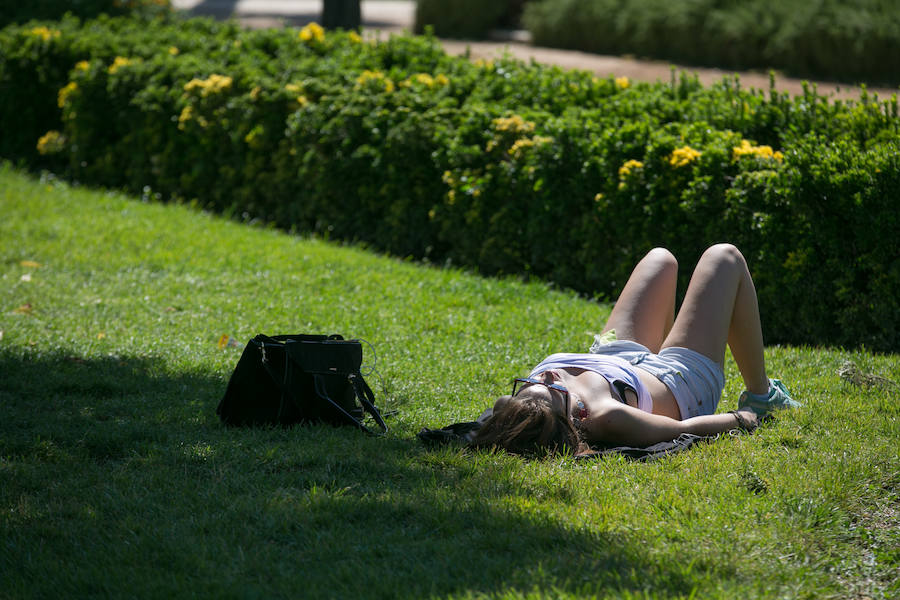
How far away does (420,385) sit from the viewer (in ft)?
17.0

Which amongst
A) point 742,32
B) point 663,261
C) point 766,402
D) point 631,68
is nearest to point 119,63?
point 663,261

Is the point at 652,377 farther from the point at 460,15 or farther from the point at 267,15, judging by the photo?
the point at 267,15

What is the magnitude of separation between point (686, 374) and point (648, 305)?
1.73 ft

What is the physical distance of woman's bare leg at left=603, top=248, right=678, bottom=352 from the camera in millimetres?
4742

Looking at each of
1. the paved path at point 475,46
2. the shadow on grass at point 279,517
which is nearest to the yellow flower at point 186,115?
the paved path at point 475,46

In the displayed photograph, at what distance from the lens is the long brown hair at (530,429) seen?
409 centimetres

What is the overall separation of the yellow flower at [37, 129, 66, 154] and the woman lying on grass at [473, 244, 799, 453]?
297 inches

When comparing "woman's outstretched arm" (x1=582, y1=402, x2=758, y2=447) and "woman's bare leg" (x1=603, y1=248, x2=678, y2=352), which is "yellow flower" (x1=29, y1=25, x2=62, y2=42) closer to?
"woman's bare leg" (x1=603, y1=248, x2=678, y2=352)

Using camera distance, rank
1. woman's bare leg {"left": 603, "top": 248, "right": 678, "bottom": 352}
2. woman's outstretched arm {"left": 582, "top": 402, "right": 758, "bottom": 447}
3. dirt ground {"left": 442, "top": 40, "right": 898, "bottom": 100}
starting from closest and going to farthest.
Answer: woman's outstretched arm {"left": 582, "top": 402, "right": 758, "bottom": 447}, woman's bare leg {"left": 603, "top": 248, "right": 678, "bottom": 352}, dirt ground {"left": 442, "top": 40, "right": 898, "bottom": 100}

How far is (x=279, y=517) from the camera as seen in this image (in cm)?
350

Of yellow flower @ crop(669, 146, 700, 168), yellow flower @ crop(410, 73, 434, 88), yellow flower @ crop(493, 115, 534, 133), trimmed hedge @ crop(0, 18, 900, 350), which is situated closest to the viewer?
trimmed hedge @ crop(0, 18, 900, 350)

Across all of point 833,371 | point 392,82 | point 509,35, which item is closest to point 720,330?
point 833,371

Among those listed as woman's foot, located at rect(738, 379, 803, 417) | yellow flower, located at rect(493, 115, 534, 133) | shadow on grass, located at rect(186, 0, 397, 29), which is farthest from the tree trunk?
woman's foot, located at rect(738, 379, 803, 417)

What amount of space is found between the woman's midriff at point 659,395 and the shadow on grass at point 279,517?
2.51 feet
